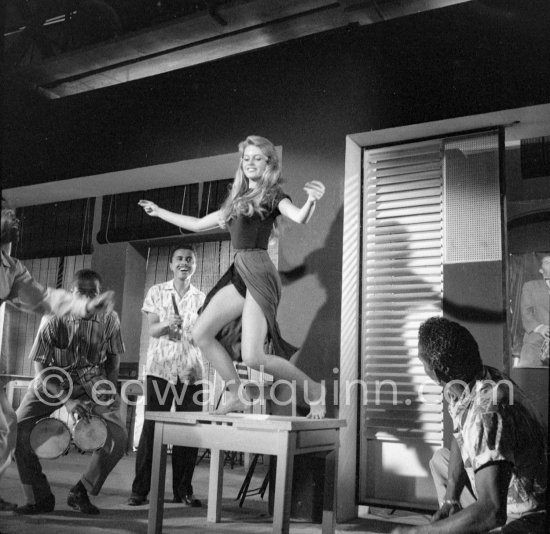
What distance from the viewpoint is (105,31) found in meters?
6.03

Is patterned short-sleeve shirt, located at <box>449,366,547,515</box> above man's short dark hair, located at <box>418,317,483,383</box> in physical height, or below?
below

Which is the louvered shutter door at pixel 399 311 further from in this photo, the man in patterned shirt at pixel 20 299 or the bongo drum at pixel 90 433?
the man in patterned shirt at pixel 20 299

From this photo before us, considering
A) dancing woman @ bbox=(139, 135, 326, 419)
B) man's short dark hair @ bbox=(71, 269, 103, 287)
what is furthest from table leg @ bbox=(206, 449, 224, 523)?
man's short dark hair @ bbox=(71, 269, 103, 287)

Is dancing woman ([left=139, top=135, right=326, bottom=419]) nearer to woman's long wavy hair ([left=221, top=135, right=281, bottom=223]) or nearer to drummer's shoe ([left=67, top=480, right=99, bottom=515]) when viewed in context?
woman's long wavy hair ([left=221, top=135, right=281, bottom=223])

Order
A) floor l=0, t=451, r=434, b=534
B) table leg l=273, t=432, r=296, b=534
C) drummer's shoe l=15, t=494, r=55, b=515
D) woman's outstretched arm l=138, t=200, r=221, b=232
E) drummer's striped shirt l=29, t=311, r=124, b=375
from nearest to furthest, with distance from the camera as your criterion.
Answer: table leg l=273, t=432, r=296, b=534 < floor l=0, t=451, r=434, b=534 < woman's outstretched arm l=138, t=200, r=221, b=232 < drummer's shoe l=15, t=494, r=55, b=515 < drummer's striped shirt l=29, t=311, r=124, b=375

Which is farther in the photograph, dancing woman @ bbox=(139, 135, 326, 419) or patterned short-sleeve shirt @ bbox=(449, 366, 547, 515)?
dancing woman @ bbox=(139, 135, 326, 419)

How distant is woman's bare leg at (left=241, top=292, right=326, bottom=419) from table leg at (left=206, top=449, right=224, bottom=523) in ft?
2.87

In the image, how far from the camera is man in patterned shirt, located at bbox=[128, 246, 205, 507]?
4336mm

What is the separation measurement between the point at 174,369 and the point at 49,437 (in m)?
0.92

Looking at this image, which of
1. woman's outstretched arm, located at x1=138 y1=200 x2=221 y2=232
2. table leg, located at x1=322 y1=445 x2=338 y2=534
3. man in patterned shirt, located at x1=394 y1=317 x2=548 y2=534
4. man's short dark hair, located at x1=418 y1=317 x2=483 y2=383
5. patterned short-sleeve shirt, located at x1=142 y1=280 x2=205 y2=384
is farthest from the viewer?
patterned short-sleeve shirt, located at x1=142 y1=280 x2=205 y2=384

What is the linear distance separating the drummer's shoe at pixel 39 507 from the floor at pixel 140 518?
0.17 feet

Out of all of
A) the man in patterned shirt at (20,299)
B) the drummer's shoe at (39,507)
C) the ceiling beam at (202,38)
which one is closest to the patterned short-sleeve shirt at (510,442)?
the man in patterned shirt at (20,299)

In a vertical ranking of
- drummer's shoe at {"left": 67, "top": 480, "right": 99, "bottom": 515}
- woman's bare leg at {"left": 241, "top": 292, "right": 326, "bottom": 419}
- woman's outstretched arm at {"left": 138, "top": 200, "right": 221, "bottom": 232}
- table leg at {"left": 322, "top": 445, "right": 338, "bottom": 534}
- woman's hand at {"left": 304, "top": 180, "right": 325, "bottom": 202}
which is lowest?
drummer's shoe at {"left": 67, "top": 480, "right": 99, "bottom": 515}

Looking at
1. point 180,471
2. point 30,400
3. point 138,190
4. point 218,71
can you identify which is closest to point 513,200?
point 218,71
